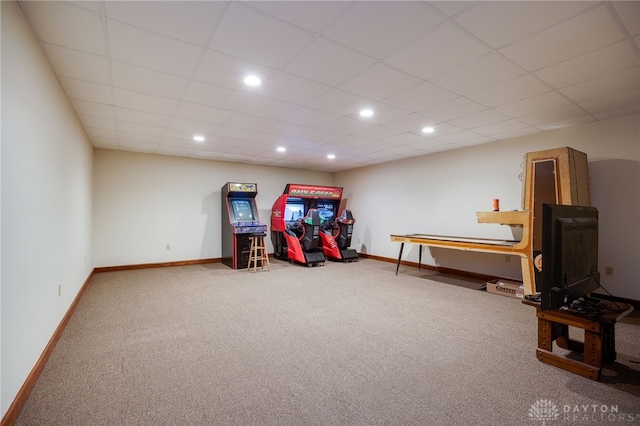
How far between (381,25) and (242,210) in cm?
536

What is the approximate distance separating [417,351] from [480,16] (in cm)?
261

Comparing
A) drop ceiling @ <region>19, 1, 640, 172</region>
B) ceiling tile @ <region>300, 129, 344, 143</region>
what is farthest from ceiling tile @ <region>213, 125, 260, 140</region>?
ceiling tile @ <region>300, 129, 344, 143</region>

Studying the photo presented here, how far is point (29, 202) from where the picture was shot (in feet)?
6.53

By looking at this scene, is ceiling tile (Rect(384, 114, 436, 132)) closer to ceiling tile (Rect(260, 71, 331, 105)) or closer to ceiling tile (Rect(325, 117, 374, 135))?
ceiling tile (Rect(325, 117, 374, 135))

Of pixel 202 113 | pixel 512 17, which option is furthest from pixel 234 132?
pixel 512 17

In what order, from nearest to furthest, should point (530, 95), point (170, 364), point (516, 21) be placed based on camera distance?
point (516, 21) → point (170, 364) → point (530, 95)

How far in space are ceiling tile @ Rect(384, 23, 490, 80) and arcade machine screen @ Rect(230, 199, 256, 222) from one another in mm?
4919

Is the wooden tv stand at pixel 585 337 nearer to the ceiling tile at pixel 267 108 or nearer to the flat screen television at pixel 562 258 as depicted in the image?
the flat screen television at pixel 562 258

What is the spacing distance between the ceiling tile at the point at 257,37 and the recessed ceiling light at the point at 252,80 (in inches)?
11.9

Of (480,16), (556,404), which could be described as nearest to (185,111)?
(480,16)

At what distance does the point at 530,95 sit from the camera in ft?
10.2

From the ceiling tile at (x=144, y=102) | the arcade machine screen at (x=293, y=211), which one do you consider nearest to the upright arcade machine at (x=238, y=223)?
the arcade machine screen at (x=293, y=211)

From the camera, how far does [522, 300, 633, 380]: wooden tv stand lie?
2090mm

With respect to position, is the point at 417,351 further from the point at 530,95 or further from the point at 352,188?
the point at 352,188
